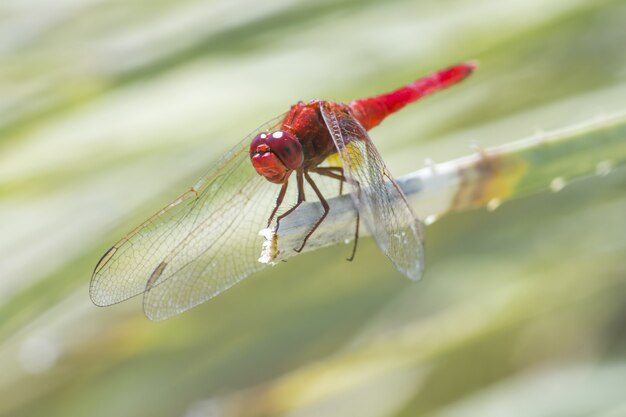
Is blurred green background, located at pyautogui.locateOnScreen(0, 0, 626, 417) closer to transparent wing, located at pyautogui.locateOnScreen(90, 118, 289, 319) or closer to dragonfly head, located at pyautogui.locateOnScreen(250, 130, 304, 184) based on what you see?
transparent wing, located at pyautogui.locateOnScreen(90, 118, 289, 319)

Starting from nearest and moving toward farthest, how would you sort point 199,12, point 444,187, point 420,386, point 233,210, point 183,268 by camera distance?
1. point 444,187
2. point 183,268
3. point 233,210
4. point 420,386
5. point 199,12

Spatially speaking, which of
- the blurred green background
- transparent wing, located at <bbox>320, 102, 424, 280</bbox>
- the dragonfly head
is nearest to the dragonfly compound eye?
the dragonfly head

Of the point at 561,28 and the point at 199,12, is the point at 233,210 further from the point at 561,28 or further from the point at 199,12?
the point at 561,28

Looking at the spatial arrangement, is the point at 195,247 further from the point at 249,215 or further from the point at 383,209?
the point at 383,209

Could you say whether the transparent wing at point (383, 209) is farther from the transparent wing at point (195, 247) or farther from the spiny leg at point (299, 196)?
the transparent wing at point (195, 247)

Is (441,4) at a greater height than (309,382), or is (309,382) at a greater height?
(441,4)

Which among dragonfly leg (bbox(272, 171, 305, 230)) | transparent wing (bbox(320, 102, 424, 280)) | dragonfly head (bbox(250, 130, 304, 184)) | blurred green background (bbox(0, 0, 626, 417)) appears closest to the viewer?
transparent wing (bbox(320, 102, 424, 280))

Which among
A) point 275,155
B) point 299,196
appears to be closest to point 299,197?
point 299,196

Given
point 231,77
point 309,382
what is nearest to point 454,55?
point 231,77
